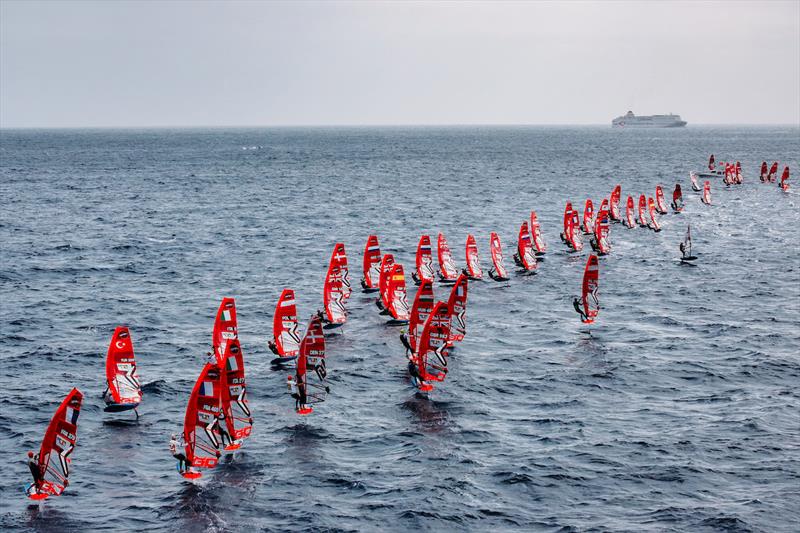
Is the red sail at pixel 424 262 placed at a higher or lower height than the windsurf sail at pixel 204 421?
higher

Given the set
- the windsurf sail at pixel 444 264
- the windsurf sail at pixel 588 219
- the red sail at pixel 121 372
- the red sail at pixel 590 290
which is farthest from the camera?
the windsurf sail at pixel 588 219

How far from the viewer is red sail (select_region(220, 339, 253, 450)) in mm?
28500

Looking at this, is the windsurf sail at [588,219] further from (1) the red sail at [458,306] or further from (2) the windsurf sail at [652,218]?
(1) the red sail at [458,306]

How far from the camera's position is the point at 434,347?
113 feet

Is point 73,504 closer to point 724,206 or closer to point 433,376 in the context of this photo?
point 433,376

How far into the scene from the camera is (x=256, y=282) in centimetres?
5912

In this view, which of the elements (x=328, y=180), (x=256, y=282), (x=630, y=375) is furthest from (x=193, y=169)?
(x=630, y=375)

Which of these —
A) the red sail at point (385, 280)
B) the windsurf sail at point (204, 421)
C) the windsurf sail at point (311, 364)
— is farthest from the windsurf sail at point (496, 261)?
the windsurf sail at point (204, 421)

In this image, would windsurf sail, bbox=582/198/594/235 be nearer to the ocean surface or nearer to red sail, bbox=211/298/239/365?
the ocean surface

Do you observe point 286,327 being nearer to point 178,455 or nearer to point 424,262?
point 178,455

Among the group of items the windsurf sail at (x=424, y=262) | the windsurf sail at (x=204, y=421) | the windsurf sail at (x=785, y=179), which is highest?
the windsurf sail at (x=785, y=179)

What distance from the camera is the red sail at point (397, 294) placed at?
146 ft

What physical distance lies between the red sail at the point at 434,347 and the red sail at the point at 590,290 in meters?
12.6

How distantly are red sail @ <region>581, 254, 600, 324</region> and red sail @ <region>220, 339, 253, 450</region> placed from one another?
21.4 metres
